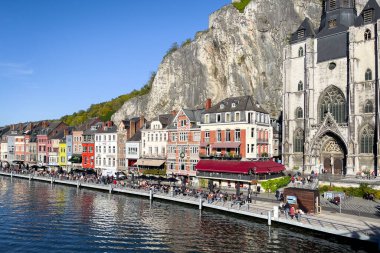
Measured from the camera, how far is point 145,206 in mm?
45875

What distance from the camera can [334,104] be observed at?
2371 inches

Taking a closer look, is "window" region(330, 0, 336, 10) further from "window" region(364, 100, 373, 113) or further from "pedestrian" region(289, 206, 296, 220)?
"pedestrian" region(289, 206, 296, 220)

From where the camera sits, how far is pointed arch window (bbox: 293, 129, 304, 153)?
63.5 meters

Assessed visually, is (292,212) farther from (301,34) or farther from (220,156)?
(301,34)

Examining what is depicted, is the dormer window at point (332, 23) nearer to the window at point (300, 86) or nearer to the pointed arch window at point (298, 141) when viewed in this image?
the window at point (300, 86)

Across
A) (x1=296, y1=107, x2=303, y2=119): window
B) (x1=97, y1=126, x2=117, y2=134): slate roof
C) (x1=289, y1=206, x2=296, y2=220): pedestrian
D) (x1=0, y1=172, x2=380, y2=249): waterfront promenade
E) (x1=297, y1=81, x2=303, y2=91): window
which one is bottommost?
(x1=0, y1=172, x2=380, y2=249): waterfront promenade

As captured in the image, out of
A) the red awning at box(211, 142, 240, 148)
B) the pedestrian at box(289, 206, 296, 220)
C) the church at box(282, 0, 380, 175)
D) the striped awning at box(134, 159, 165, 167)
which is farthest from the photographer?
the striped awning at box(134, 159, 165, 167)

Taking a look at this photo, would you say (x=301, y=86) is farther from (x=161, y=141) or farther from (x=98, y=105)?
(x=98, y=105)

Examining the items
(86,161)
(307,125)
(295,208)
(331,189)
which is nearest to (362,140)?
(307,125)

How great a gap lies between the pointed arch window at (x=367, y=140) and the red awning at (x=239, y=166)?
12669mm

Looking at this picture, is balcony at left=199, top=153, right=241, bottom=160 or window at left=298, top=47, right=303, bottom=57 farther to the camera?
window at left=298, top=47, right=303, bottom=57

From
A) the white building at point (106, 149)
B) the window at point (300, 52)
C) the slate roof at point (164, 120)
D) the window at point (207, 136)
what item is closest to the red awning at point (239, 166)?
the window at point (207, 136)

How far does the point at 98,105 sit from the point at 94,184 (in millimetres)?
100917

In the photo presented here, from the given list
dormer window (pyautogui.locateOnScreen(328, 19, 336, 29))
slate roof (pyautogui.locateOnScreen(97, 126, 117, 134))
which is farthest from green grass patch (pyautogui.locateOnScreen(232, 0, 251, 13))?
slate roof (pyautogui.locateOnScreen(97, 126, 117, 134))
